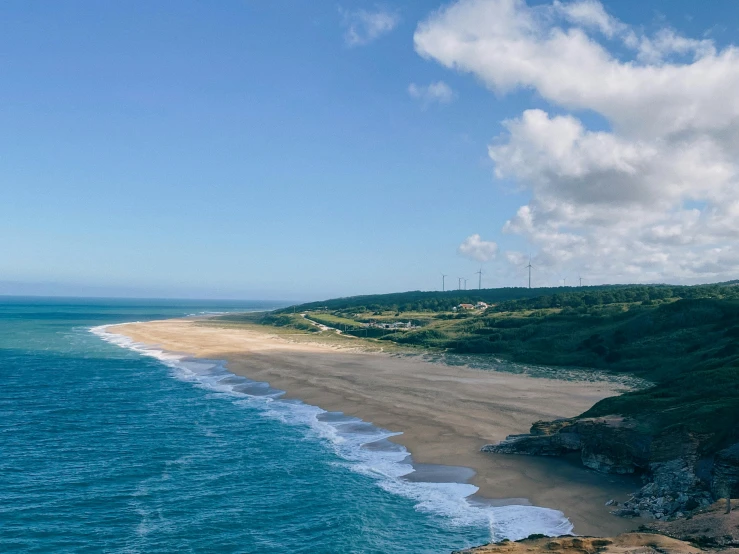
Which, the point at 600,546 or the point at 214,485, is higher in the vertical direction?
the point at 600,546

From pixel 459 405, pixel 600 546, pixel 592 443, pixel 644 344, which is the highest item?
pixel 644 344

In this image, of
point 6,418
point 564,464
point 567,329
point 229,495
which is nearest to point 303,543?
point 229,495

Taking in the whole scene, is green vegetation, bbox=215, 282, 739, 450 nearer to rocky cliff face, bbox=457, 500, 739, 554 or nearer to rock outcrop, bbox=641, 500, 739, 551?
rock outcrop, bbox=641, 500, 739, 551

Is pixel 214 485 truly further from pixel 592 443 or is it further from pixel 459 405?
pixel 459 405

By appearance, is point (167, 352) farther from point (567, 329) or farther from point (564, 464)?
point (564, 464)

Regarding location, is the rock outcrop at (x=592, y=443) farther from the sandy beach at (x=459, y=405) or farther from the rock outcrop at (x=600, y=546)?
the rock outcrop at (x=600, y=546)

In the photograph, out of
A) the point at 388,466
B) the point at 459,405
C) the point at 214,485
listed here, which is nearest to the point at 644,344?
the point at 459,405
